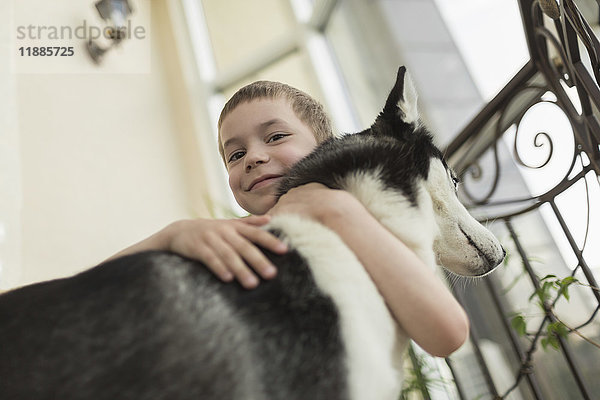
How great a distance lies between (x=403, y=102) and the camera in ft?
2.98

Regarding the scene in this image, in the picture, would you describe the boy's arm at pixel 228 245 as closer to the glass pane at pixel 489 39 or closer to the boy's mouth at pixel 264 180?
the boy's mouth at pixel 264 180

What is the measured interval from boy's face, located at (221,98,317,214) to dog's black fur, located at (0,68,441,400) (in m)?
0.49

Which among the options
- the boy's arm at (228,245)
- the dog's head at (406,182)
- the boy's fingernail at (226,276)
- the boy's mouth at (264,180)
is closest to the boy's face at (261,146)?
the boy's mouth at (264,180)

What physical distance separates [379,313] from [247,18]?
347 centimetres

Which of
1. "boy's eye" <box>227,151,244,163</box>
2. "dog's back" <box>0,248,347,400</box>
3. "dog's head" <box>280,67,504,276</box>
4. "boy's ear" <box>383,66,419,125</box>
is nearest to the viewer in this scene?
"dog's back" <box>0,248,347,400</box>

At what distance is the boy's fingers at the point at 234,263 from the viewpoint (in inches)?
22.6

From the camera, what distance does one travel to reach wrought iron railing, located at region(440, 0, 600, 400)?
40.8 inches

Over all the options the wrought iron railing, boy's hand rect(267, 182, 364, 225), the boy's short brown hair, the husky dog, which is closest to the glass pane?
the wrought iron railing

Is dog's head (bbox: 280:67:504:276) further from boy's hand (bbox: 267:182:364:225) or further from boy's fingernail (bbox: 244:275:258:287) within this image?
boy's fingernail (bbox: 244:275:258:287)

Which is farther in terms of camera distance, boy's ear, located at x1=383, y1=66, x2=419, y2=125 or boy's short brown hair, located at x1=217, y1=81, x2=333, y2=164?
boy's short brown hair, located at x1=217, y1=81, x2=333, y2=164

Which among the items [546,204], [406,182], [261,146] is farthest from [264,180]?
[546,204]

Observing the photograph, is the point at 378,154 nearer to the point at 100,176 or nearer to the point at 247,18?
the point at 100,176

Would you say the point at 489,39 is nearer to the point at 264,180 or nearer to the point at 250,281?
the point at 264,180

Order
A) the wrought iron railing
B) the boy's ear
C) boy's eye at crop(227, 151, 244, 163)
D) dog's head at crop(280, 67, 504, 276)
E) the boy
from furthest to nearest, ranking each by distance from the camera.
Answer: boy's eye at crop(227, 151, 244, 163) < the wrought iron railing < the boy's ear < dog's head at crop(280, 67, 504, 276) < the boy
